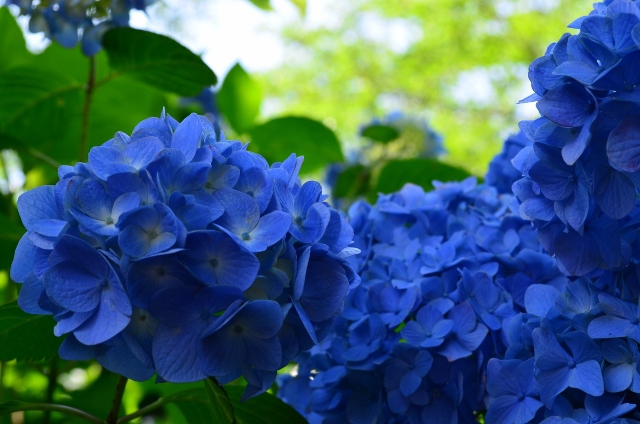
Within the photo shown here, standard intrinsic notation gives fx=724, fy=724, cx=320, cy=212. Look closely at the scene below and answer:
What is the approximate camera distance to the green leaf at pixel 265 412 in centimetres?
50

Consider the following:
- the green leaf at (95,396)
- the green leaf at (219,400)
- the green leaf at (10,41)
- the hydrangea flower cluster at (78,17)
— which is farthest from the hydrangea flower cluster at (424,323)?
the green leaf at (10,41)

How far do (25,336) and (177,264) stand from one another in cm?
18

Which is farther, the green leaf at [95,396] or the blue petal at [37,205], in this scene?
the green leaf at [95,396]

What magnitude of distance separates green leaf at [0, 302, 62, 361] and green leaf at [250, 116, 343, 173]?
39 cm

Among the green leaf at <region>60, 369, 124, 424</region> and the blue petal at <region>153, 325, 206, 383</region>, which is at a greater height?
the blue petal at <region>153, 325, 206, 383</region>

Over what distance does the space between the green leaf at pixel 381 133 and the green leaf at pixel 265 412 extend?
0.63 m

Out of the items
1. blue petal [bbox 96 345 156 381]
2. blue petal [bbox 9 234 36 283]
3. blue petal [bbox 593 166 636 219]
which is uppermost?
blue petal [bbox 593 166 636 219]

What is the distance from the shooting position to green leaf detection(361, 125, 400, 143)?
1.08 meters

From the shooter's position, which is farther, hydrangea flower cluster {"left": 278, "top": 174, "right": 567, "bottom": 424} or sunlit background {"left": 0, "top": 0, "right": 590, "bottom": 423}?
sunlit background {"left": 0, "top": 0, "right": 590, "bottom": 423}

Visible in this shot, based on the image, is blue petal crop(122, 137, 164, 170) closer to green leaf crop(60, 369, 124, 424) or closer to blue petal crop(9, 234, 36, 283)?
blue petal crop(9, 234, 36, 283)

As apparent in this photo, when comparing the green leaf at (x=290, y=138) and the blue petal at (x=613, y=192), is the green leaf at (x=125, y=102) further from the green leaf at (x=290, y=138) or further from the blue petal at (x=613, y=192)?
the blue petal at (x=613, y=192)

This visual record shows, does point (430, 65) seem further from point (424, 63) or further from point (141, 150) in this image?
point (141, 150)

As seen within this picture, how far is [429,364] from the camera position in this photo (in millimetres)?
488

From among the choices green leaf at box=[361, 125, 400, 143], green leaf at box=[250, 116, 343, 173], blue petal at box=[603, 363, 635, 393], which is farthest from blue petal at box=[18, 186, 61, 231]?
green leaf at box=[361, 125, 400, 143]
